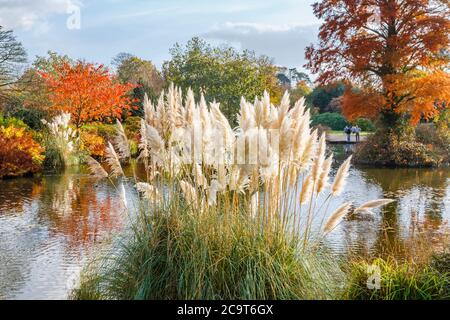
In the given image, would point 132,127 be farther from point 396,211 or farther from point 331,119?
point 331,119

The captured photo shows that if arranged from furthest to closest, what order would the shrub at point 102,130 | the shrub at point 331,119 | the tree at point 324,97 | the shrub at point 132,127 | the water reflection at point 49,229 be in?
1. the tree at point 324,97
2. the shrub at point 331,119
3. the shrub at point 132,127
4. the shrub at point 102,130
5. the water reflection at point 49,229

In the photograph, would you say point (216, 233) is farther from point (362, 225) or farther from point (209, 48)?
point (209, 48)

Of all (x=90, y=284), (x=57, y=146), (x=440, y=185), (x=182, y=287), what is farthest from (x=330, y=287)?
(x=57, y=146)

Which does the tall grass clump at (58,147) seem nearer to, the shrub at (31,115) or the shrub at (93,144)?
the shrub at (93,144)

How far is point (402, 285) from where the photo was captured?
464cm

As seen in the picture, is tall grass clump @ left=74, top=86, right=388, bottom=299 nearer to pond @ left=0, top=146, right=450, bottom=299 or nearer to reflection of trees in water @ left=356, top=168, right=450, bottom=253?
pond @ left=0, top=146, right=450, bottom=299

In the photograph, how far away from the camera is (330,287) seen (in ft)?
15.0

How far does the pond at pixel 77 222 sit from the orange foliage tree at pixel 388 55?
195 inches

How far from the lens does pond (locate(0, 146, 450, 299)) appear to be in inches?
242

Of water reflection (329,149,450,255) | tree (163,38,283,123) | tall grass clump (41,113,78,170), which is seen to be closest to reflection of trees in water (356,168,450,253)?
water reflection (329,149,450,255)

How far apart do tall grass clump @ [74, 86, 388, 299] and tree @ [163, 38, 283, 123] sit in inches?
683

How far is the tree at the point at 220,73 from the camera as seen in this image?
75.3ft

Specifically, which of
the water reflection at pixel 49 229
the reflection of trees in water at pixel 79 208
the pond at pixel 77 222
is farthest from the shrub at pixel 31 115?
the water reflection at pixel 49 229

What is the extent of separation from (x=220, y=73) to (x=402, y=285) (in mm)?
19010
